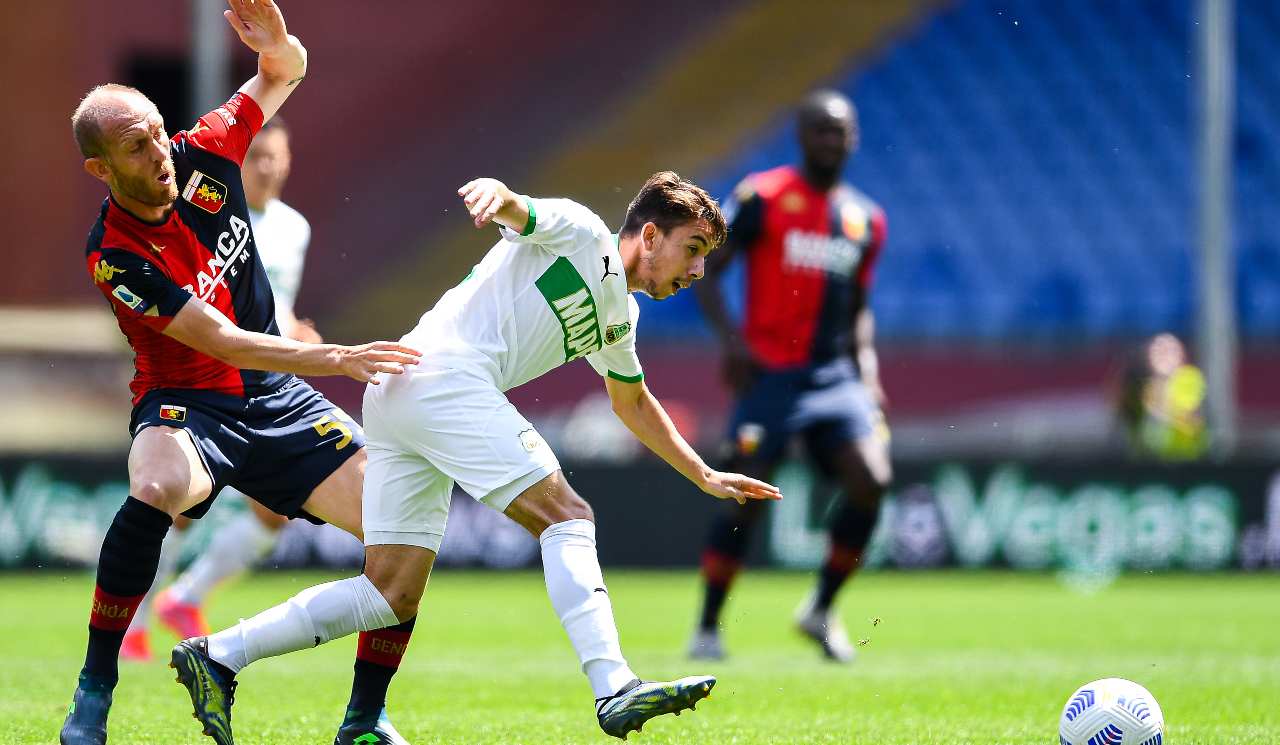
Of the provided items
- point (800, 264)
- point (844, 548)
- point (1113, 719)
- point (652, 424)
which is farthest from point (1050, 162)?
point (1113, 719)

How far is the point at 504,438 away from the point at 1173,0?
19204mm

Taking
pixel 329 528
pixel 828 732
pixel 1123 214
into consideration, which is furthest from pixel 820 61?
pixel 828 732

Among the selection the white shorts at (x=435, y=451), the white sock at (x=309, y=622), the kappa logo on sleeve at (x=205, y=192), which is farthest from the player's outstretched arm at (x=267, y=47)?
the white sock at (x=309, y=622)

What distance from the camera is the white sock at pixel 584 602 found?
458 cm

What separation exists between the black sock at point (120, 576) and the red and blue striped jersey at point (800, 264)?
167 inches

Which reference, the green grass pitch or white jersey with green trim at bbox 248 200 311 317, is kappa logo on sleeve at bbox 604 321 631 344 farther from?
white jersey with green trim at bbox 248 200 311 317

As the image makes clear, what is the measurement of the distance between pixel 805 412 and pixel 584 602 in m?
4.00

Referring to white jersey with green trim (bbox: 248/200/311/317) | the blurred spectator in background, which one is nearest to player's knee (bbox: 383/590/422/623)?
white jersey with green trim (bbox: 248/200/311/317)

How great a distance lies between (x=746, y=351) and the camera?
28.8 feet

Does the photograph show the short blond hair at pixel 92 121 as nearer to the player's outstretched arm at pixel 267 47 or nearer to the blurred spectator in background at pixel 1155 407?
the player's outstretched arm at pixel 267 47

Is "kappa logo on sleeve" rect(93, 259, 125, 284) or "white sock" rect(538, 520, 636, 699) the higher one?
"kappa logo on sleeve" rect(93, 259, 125, 284)

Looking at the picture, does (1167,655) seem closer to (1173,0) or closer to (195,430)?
(195,430)

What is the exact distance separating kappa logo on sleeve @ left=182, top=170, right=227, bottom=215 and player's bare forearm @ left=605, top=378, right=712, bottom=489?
1330mm

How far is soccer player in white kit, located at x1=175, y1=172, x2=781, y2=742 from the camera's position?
480 centimetres
